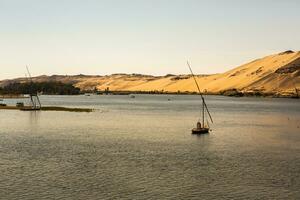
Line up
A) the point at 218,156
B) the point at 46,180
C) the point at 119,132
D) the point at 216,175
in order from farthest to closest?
the point at 119,132 < the point at 218,156 < the point at 216,175 < the point at 46,180

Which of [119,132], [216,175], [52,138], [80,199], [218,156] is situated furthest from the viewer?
[119,132]

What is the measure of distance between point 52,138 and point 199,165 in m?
27.6

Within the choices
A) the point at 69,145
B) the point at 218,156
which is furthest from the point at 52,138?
the point at 218,156

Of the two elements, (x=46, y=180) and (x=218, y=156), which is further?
(x=218, y=156)

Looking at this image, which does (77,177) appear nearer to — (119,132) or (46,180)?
(46,180)

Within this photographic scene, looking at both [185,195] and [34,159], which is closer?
[185,195]

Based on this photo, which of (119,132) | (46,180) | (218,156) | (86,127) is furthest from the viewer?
(86,127)

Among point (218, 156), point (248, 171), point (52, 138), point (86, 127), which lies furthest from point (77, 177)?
point (86, 127)

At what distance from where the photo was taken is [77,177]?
39.6 meters

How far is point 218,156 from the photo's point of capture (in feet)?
171

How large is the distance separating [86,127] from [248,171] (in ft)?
153

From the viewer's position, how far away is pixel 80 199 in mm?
32938

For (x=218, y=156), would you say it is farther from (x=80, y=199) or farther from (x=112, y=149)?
(x=80, y=199)

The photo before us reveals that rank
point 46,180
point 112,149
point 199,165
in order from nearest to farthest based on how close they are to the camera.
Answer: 1. point 46,180
2. point 199,165
3. point 112,149
